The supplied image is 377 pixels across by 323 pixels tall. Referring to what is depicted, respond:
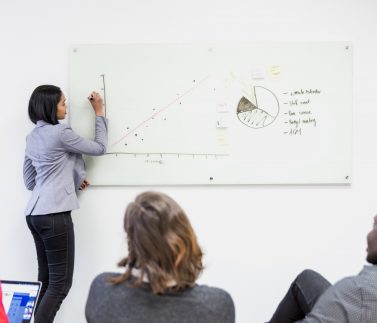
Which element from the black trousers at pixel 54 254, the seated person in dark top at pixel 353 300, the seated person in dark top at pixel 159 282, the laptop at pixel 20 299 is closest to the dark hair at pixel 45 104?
the black trousers at pixel 54 254

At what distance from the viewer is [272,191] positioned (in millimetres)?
2543

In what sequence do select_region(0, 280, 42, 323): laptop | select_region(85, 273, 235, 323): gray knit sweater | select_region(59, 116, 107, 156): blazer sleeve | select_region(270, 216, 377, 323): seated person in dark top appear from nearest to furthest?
select_region(85, 273, 235, 323): gray knit sweater
select_region(270, 216, 377, 323): seated person in dark top
select_region(0, 280, 42, 323): laptop
select_region(59, 116, 107, 156): blazer sleeve

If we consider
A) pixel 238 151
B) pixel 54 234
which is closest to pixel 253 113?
pixel 238 151

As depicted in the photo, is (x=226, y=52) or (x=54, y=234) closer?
(x=54, y=234)

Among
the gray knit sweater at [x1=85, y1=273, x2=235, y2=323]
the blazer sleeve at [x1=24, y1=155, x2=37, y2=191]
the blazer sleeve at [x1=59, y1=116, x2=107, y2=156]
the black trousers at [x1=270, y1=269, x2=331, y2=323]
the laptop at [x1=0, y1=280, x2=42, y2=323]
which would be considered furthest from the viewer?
the blazer sleeve at [x1=24, y1=155, x2=37, y2=191]

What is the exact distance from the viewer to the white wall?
248 cm

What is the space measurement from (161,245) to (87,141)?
1.32 m

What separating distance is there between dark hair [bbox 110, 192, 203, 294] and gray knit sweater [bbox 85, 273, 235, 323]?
2 cm

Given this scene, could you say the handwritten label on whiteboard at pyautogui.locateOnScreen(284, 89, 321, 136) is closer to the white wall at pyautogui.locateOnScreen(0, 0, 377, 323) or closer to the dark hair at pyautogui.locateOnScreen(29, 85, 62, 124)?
the white wall at pyautogui.locateOnScreen(0, 0, 377, 323)

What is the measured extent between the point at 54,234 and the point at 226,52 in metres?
1.43

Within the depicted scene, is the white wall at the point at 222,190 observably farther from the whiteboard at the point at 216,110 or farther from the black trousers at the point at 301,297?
the black trousers at the point at 301,297

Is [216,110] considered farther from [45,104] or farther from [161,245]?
[161,245]

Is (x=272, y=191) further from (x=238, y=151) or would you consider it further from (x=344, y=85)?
(x=344, y=85)

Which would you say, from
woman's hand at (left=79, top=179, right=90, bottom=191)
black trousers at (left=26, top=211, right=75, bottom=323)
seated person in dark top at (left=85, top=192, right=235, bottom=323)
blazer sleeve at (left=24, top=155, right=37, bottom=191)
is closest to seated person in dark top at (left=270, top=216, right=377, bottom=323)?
seated person in dark top at (left=85, top=192, right=235, bottom=323)
